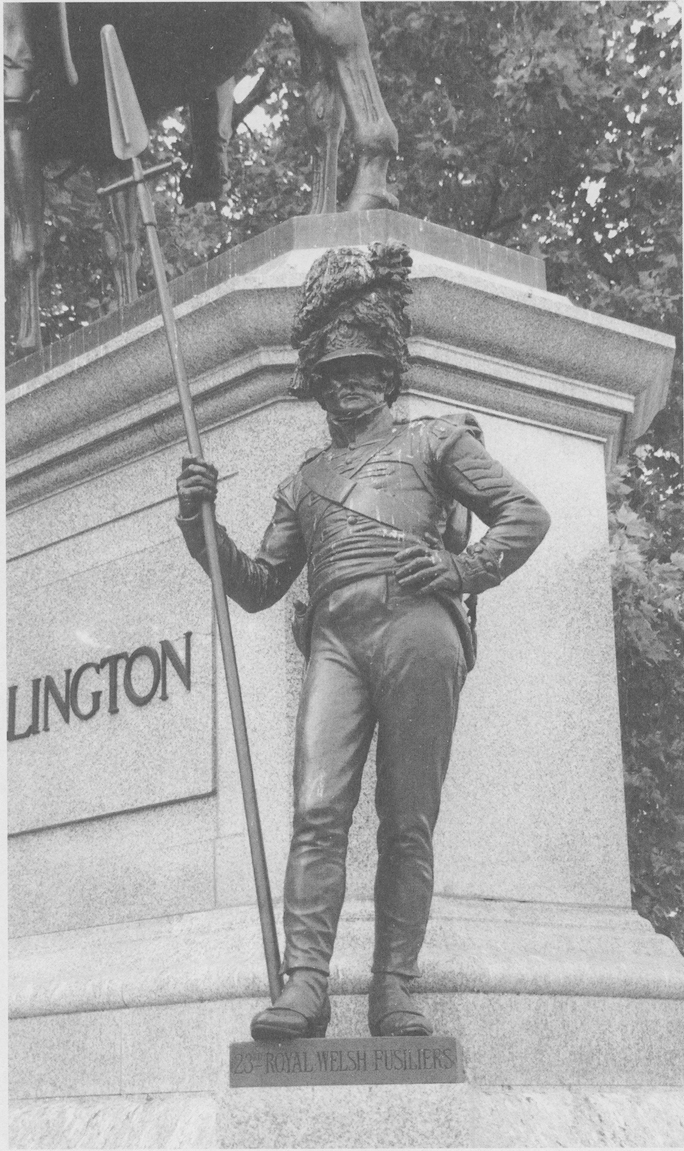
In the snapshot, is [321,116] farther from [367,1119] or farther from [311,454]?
[367,1119]

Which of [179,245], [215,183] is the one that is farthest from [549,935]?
[179,245]

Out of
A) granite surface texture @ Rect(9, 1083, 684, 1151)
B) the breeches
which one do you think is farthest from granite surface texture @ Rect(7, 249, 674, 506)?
granite surface texture @ Rect(9, 1083, 684, 1151)

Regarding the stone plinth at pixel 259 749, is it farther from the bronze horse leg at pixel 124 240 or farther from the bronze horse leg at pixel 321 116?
the bronze horse leg at pixel 124 240

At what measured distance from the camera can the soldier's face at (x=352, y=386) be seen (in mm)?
5391

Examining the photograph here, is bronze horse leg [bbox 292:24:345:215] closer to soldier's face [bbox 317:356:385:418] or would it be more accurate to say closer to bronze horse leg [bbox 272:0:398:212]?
bronze horse leg [bbox 272:0:398:212]

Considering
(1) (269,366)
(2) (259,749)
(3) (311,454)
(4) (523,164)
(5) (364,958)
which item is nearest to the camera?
(5) (364,958)

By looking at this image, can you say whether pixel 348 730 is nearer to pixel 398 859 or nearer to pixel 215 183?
pixel 398 859

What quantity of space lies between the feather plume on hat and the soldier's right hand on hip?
440 mm

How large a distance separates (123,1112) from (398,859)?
4.30ft

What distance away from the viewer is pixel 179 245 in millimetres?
16562

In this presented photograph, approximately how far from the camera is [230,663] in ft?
16.7

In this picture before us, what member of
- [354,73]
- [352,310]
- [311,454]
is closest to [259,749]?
[311,454]

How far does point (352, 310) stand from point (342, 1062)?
7.05 feet

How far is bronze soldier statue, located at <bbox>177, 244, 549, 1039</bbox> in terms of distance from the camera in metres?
4.97
